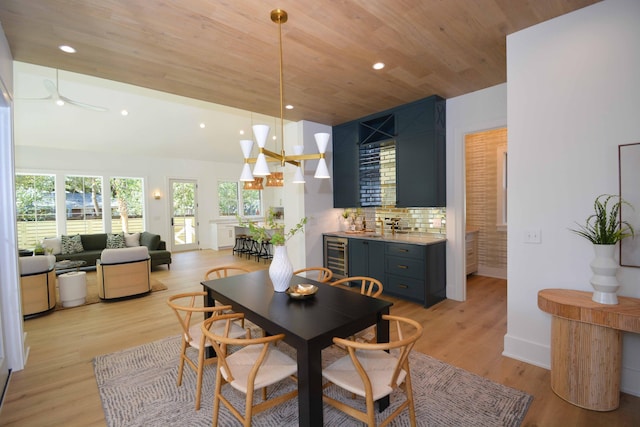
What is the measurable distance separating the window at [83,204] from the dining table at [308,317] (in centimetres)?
734

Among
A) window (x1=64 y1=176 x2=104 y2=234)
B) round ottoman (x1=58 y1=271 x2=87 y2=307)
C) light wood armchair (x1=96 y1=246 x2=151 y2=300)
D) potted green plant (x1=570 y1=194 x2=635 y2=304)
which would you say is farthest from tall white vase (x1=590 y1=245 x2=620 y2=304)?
window (x1=64 y1=176 x2=104 y2=234)

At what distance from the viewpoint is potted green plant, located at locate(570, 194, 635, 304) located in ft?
A: 6.57

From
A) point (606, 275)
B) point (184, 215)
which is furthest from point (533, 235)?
point (184, 215)

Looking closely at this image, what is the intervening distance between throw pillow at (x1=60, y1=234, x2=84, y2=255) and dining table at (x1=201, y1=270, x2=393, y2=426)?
5.72 m

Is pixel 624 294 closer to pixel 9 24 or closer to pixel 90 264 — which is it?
pixel 9 24

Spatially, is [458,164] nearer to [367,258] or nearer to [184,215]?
[367,258]

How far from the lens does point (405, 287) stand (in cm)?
411

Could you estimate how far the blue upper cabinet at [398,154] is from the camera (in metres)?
4.03

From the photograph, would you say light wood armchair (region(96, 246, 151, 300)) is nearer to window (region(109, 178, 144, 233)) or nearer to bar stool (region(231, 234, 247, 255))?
bar stool (region(231, 234, 247, 255))

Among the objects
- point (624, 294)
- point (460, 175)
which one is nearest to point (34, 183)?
point (460, 175)

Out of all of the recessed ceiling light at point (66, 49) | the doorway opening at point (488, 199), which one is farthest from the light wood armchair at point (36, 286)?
the doorway opening at point (488, 199)

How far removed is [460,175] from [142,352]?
4.32 m

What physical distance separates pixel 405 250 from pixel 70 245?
22.9 feet

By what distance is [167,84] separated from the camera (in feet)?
10.9
